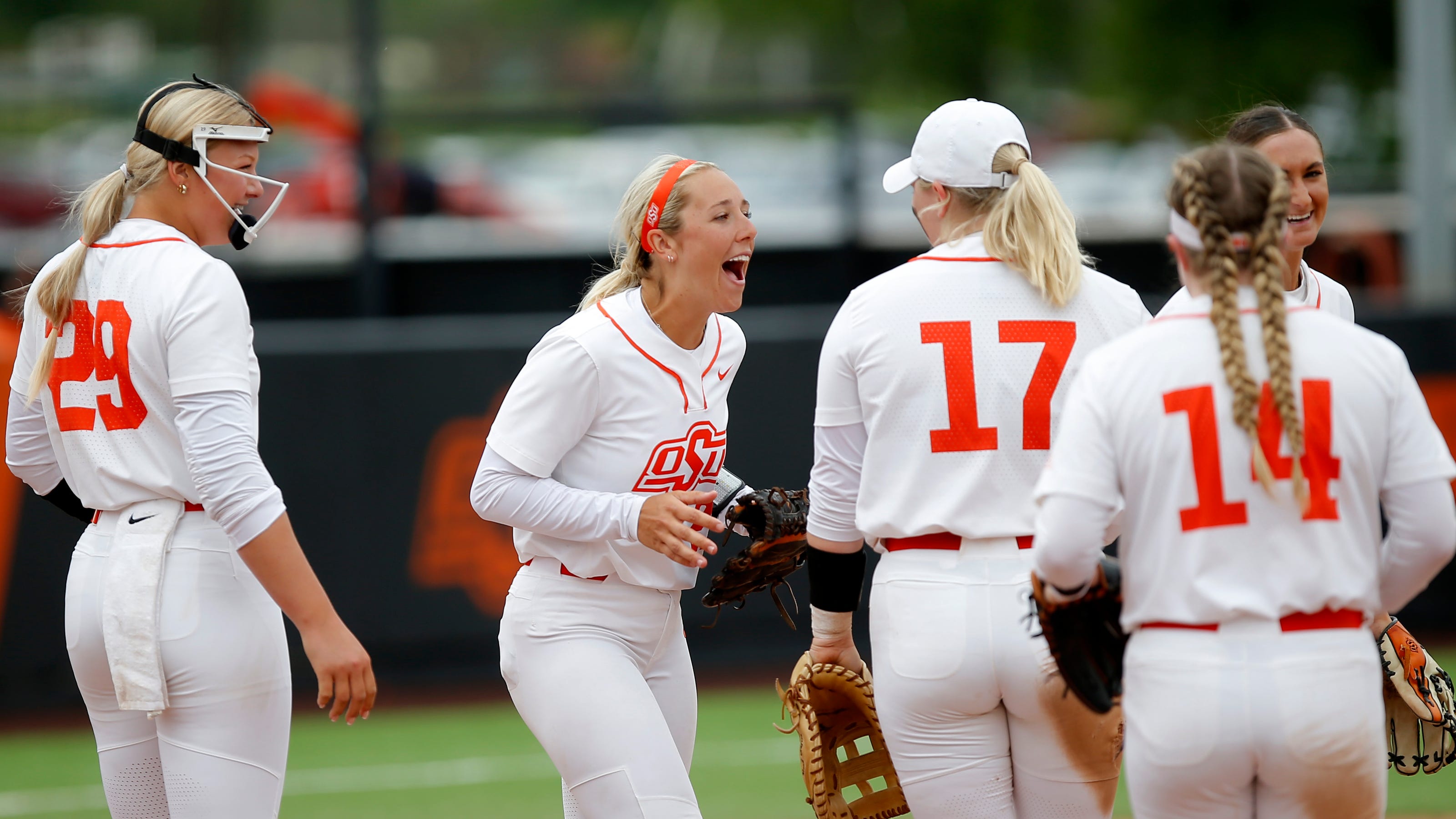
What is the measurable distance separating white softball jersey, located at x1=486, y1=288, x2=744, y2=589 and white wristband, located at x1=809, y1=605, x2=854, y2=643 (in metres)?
0.33

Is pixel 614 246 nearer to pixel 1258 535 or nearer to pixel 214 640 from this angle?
pixel 214 640

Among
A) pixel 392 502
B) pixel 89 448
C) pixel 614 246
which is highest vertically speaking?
pixel 614 246

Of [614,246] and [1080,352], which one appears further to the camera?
[614,246]

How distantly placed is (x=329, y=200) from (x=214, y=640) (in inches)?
602

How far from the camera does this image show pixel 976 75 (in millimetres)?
26719

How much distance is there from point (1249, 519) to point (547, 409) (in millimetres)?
1622

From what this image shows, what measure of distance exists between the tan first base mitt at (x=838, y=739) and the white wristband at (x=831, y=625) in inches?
2.5

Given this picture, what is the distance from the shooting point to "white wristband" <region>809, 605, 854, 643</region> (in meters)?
3.60

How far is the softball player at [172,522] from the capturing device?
124 inches

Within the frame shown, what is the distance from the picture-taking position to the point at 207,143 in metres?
3.43

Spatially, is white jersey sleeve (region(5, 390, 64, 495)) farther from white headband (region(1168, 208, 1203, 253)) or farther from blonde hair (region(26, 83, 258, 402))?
white headband (region(1168, 208, 1203, 253))

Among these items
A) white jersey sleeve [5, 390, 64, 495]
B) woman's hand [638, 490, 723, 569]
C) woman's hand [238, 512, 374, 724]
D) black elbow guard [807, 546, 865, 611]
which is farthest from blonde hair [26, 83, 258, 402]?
black elbow guard [807, 546, 865, 611]

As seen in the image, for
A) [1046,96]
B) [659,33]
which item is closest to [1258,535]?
[1046,96]

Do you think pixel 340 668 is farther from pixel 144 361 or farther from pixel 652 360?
pixel 652 360
